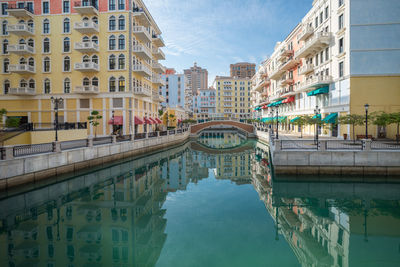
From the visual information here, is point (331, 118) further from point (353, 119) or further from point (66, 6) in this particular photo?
point (66, 6)

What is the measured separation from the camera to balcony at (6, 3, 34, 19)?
32.9 metres

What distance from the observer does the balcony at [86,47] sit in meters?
32.3

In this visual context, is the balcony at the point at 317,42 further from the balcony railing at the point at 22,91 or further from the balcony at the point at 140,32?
the balcony railing at the point at 22,91

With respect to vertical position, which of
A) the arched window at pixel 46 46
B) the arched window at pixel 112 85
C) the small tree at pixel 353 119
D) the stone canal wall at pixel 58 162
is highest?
the arched window at pixel 46 46

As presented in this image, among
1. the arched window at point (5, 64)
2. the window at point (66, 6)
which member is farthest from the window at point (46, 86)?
the window at point (66, 6)

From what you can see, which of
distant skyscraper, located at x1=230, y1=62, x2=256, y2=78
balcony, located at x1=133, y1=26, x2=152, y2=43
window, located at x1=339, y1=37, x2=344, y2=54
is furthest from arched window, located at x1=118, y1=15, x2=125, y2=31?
distant skyscraper, located at x1=230, y1=62, x2=256, y2=78

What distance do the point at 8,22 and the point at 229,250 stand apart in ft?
145

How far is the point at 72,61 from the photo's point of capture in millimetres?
34188

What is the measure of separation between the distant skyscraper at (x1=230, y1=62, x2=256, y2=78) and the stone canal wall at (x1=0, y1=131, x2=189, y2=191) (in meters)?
141

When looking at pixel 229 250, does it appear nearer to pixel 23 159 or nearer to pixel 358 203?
pixel 358 203

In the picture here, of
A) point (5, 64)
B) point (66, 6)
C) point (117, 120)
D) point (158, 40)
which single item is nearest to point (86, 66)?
point (117, 120)

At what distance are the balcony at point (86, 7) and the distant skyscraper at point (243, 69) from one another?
134 metres

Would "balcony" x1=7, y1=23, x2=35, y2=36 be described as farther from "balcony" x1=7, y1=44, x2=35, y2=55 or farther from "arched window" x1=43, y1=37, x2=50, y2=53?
"arched window" x1=43, y1=37, x2=50, y2=53

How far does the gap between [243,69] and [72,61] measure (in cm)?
13795
